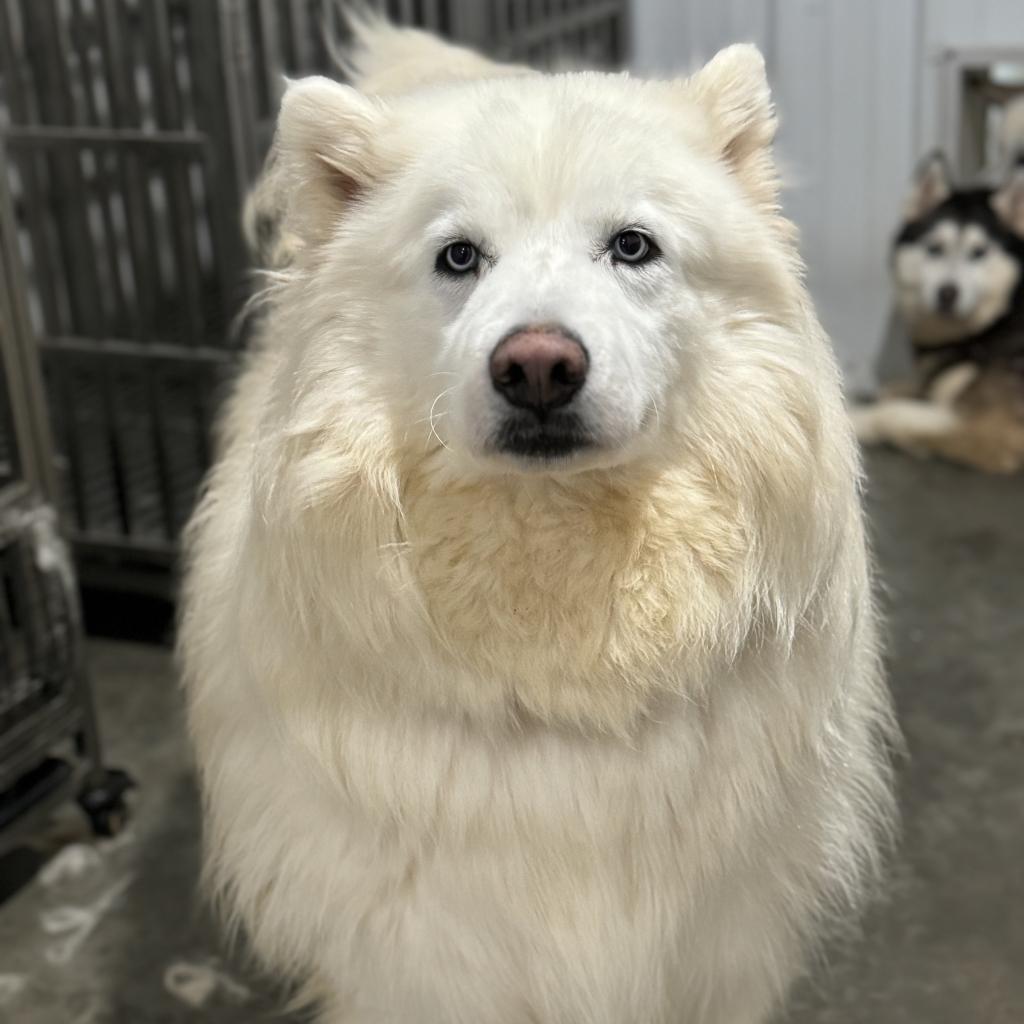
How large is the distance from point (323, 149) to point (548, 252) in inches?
11.9

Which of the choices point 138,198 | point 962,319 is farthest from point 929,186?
point 138,198

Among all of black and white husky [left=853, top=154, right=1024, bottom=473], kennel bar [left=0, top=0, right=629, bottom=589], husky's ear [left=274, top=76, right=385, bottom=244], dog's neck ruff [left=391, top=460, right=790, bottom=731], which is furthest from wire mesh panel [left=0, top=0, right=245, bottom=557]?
black and white husky [left=853, top=154, right=1024, bottom=473]

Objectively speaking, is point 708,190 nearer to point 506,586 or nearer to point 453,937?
point 506,586

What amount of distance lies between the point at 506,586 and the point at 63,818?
55.9 inches

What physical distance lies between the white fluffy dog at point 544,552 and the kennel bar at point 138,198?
1.07 meters

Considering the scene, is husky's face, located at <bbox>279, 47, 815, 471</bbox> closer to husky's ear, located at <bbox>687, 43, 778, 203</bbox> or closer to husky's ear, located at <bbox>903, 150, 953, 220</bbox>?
husky's ear, located at <bbox>687, 43, 778, 203</bbox>

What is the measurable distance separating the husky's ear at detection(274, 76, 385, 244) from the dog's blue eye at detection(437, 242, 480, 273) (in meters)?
0.15

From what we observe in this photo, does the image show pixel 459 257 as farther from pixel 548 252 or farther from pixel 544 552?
pixel 544 552

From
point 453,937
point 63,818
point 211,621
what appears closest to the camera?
point 453,937

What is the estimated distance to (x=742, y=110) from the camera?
4.73ft

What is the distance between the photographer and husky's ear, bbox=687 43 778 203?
1435mm

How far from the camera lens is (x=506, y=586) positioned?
136 centimetres

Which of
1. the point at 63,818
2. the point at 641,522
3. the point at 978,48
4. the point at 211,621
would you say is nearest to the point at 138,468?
the point at 63,818

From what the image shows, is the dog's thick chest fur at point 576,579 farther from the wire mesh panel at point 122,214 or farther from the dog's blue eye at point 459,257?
the wire mesh panel at point 122,214
